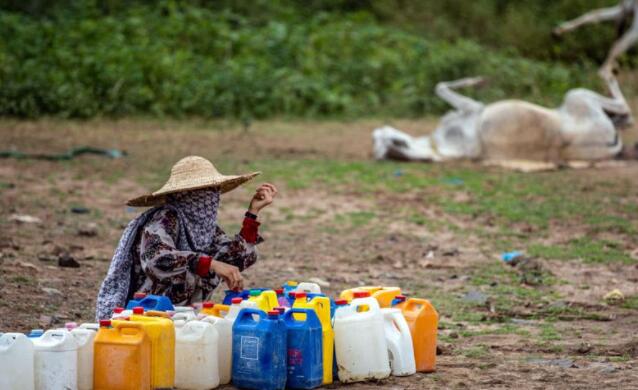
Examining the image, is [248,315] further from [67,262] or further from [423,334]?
[67,262]

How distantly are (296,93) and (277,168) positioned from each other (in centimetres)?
522

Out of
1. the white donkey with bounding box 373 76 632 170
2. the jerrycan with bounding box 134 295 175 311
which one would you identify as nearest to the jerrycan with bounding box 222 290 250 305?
the jerrycan with bounding box 134 295 175 311

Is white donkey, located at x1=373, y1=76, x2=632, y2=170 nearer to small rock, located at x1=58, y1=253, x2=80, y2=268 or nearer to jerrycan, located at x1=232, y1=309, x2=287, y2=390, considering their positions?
small rock, located at x1=58, y1=253, x2=80, y2=268

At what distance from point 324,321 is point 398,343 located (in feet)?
1.19

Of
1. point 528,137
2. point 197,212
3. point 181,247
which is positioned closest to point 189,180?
point 197,212

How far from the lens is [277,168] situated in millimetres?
12039

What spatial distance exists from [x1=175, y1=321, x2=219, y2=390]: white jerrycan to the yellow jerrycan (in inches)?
1.5

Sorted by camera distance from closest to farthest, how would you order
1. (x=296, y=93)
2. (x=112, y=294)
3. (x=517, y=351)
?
(x=112, y=294), (x=517, y=351), (x=296, y=93)

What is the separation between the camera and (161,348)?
443 centimetres

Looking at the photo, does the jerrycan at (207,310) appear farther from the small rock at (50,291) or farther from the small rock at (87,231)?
the small rock at (87,231)

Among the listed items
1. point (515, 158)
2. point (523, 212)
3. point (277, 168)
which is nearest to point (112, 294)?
point (523, 212)

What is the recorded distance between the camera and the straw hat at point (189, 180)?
511 cm

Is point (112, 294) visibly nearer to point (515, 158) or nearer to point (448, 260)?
point (448, 260)

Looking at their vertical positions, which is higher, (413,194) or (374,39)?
(374,39)
